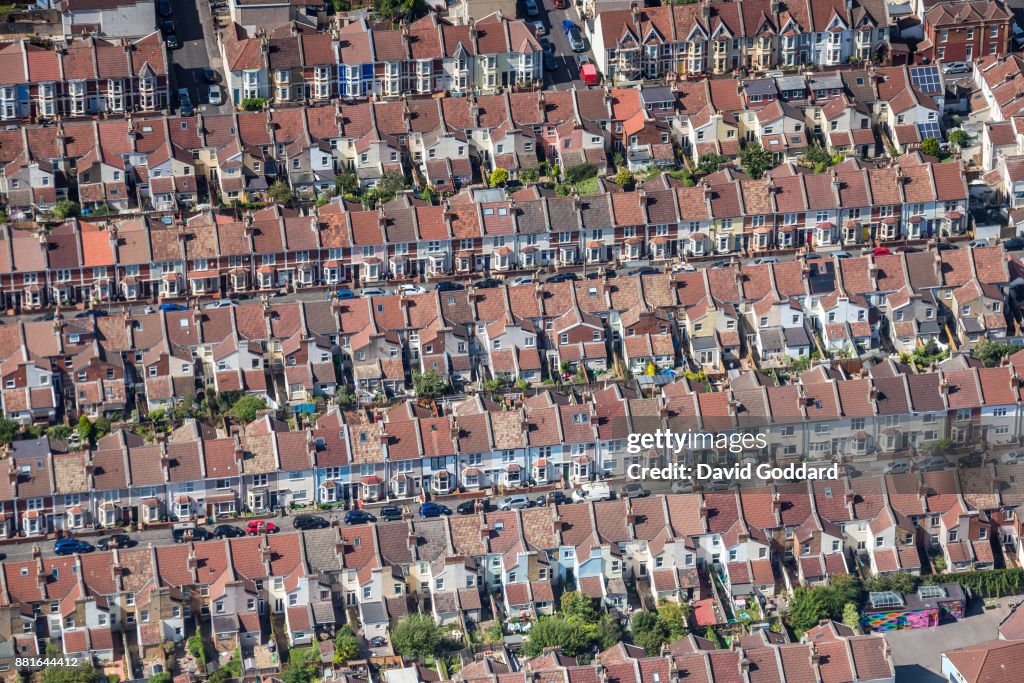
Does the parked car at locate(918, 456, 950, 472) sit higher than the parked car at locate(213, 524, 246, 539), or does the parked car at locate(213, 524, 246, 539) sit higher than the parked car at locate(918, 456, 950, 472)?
the parked car at locate(213, 524, 246, 539)

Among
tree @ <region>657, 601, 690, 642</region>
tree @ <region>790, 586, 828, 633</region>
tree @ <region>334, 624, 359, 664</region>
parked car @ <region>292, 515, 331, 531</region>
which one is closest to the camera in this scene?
tree @ <region>334, 624, 359, 664</region>

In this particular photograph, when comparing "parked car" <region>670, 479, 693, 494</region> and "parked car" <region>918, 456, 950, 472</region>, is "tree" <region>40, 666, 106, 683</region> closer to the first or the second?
"parked car" <region>670, 479, 693, 494</region>

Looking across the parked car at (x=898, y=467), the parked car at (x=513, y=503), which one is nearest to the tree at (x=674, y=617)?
the parked car at (x=513, y=503)

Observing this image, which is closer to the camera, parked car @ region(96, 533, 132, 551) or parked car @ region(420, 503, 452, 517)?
parked car @ region(96, 533, 132, 551)

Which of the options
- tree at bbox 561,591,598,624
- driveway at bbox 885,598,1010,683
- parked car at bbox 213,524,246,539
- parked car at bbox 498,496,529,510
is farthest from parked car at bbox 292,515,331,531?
driveway at bbox 885,598,1010,683

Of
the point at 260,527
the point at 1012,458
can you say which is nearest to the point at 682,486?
the point at 1012,458

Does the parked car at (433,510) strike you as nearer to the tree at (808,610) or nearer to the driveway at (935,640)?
the tree at (808,610)

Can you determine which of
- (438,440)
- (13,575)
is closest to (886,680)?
(438,440)

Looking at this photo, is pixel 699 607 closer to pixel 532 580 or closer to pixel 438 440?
pixel 532 580
